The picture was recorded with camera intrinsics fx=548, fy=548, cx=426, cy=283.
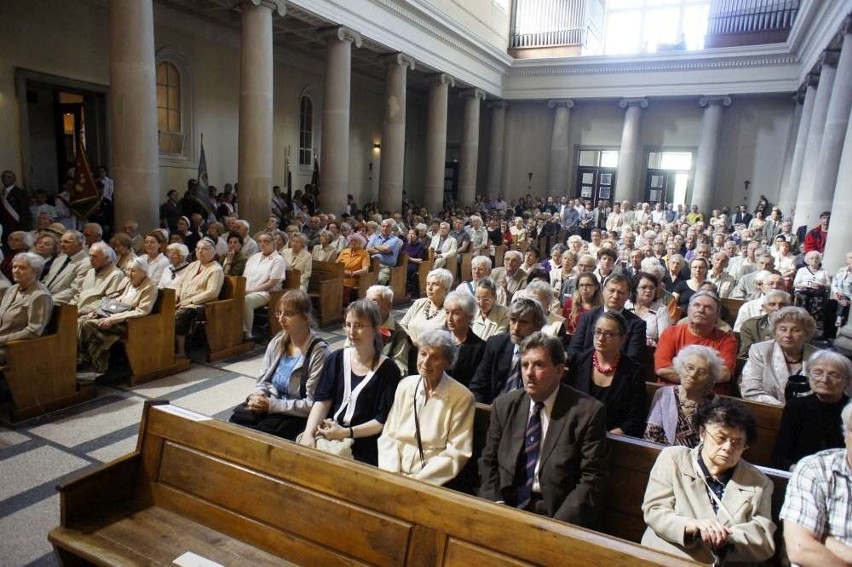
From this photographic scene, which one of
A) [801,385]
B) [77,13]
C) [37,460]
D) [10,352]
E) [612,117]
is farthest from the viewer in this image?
[612,117]

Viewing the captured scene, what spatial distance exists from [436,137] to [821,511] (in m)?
15.0

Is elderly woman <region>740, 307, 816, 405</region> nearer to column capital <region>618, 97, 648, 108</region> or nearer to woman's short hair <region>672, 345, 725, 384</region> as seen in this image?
woman's short hair <region>672, 345, 725, 384</region>

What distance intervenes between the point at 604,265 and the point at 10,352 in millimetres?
5332

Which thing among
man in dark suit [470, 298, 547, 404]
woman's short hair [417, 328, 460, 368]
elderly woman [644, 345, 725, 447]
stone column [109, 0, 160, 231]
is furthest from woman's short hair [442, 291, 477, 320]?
stone column [109, 0, 160, 231]

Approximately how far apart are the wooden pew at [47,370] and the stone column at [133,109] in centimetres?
399

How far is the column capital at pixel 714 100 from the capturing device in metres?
17.0

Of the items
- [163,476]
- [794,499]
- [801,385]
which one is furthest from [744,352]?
[163,476]

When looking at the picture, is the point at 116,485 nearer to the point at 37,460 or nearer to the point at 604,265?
the point at 37,460

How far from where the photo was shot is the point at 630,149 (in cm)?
1855

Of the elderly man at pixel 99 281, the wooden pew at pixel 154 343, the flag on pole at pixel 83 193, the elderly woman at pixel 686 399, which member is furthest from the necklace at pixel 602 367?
the flag on pole at pixel 83 193

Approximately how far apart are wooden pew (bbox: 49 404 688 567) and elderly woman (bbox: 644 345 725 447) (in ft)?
4.15

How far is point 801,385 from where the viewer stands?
10.6 feet

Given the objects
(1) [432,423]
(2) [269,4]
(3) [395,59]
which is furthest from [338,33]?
(1) [432,423]

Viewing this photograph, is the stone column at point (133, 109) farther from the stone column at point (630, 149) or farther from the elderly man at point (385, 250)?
the stone column at point (630, 149)
